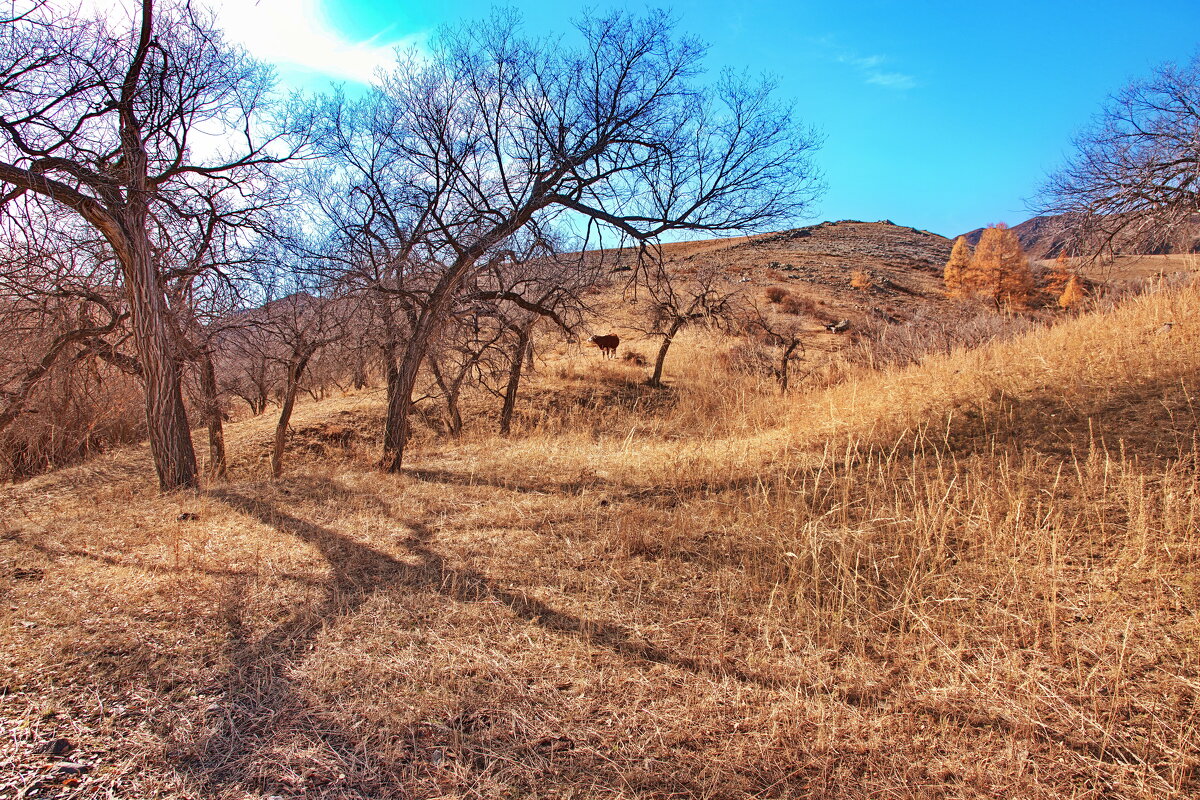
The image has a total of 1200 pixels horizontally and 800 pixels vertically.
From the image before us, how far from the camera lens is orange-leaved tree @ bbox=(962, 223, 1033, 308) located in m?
39.6

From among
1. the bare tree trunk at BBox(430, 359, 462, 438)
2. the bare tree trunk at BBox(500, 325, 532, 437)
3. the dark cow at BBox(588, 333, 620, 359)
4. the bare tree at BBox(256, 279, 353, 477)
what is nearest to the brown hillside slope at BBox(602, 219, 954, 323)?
the dark cow at BBox(588, 333, 620, 359)

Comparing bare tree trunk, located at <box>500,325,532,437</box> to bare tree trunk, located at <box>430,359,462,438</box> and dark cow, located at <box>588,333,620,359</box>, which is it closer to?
bare tree trunk, located at <box>430,359,462,438</box>

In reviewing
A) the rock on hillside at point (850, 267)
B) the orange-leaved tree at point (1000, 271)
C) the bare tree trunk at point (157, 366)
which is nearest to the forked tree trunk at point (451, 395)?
the bare tree trunk at point (157, 366)

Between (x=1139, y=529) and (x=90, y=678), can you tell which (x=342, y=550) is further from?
(x=1139, y=529)

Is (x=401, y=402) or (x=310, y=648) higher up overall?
(x=401, y=402)

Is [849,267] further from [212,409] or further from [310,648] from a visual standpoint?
[310,648]

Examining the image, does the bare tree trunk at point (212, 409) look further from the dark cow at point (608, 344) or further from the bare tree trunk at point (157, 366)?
the dark cow at point (608, 344)

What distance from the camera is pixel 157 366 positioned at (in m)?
7.03

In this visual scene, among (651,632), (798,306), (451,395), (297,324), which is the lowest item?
(651,632)

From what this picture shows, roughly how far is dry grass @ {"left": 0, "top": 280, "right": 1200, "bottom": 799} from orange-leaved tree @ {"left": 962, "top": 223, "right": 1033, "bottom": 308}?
129 feet

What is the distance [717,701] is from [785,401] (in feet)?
28.3

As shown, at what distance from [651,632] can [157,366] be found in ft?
22.6

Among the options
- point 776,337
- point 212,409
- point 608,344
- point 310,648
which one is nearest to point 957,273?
point 776,337

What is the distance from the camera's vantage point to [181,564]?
4.32m
